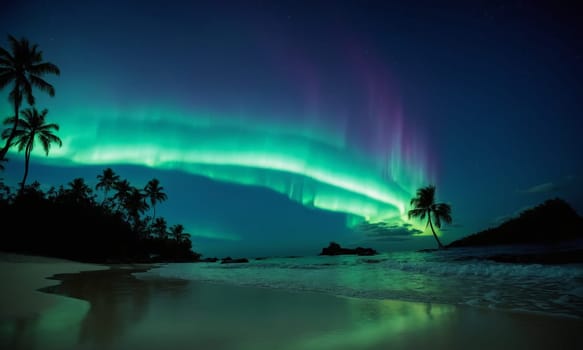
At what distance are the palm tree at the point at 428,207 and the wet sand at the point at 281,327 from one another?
57314 millimetres

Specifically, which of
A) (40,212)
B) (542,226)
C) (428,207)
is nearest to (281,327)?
(40,212)

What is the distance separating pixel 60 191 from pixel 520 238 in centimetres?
6412

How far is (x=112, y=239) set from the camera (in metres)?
36.5

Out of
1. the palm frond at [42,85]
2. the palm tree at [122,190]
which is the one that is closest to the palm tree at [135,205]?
the palm tree at [122,190]

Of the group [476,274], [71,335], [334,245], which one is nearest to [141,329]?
[71,335]

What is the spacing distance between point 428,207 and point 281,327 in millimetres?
60709

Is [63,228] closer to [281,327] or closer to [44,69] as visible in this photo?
[44,69]

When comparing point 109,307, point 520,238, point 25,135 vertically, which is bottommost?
point 109,307

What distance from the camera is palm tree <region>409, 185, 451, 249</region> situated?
5483 cm

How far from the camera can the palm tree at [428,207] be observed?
54.8 meters

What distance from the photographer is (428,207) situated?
56781 millimetres

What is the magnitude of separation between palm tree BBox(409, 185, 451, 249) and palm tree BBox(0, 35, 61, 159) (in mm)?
60512

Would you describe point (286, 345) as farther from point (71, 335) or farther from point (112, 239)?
point (112, 239)

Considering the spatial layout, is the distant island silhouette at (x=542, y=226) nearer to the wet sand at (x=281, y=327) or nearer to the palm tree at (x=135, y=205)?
the wet sand at (x=281, y=327)
